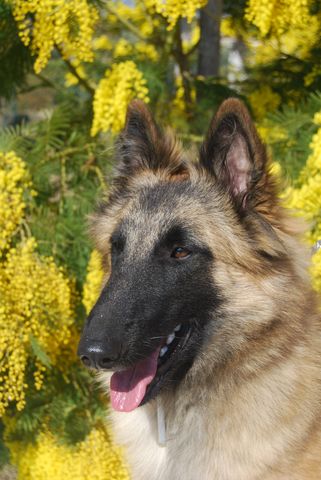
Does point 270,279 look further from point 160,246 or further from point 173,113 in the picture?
point 173,113

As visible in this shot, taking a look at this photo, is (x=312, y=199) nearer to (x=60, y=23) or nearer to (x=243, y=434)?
(x=243, y=434)

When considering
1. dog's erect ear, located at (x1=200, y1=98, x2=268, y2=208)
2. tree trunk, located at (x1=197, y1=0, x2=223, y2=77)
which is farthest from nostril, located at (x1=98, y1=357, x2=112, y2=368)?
tree trunk, located at (x1=197, y1=0, x2=223, y2=77)

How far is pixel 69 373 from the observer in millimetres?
5000

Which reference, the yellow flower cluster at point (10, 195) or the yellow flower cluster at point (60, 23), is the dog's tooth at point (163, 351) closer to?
the yellow flower cluster at point (10, 195)

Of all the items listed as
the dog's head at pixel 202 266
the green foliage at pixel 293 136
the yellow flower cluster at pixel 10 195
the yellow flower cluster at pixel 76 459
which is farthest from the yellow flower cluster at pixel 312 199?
the yellow flower cluster at pixel 76 459

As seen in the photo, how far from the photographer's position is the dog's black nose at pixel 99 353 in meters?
2.56

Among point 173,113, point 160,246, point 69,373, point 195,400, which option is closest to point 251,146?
point 160,246

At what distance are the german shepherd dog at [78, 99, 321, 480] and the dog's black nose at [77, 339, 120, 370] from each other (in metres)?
0.18

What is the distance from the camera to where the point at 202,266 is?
2.87 metres

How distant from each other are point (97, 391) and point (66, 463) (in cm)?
53

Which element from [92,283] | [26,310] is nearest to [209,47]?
[92,283]

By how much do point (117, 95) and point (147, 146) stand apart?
46.9 inches

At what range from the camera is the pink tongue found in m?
2.81

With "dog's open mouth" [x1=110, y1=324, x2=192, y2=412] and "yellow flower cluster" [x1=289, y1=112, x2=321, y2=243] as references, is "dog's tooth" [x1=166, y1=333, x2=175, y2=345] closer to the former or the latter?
"dog's open mouth" [x1=110, y1=324, x2=192, y2=412]
